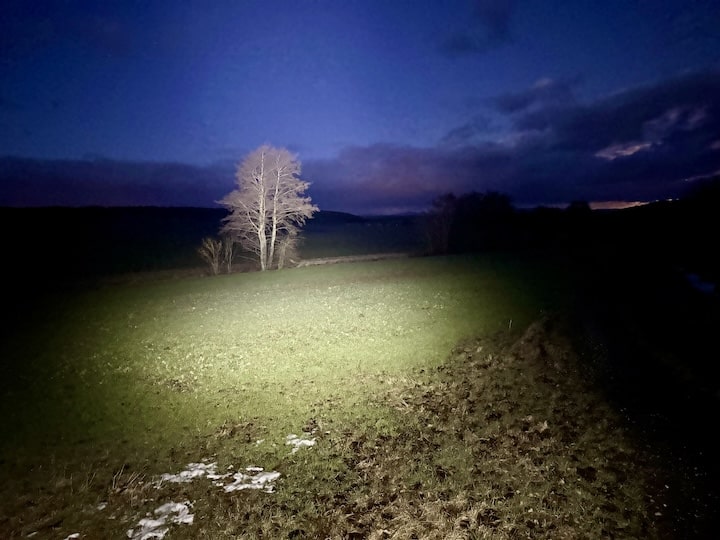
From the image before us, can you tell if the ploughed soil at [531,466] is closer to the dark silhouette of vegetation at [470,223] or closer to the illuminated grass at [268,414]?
the illuminated grass at [268,414]

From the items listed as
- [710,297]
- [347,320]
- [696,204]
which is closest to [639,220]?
[696,204]

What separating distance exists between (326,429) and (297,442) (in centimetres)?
92

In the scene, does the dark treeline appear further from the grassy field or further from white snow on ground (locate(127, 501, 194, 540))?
white snow on ground (locate(127, 501, 194, 540))

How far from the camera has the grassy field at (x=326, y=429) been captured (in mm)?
7363

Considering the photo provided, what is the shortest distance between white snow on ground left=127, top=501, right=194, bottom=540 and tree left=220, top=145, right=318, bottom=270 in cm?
3422

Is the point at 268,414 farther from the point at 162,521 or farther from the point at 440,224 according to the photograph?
the point at 440,224

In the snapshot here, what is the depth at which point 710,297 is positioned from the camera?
25938 mm

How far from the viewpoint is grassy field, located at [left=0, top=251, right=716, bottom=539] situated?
7363mm

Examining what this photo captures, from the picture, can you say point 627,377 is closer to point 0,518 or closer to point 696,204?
point 0,518

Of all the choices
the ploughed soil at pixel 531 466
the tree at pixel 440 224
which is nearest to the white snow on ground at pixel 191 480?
the ploughed soil at pixel 531 466

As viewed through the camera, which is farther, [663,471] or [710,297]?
[710,297]

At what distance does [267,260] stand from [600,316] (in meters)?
34.9

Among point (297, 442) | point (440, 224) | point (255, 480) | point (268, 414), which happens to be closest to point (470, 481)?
point (297, 442)

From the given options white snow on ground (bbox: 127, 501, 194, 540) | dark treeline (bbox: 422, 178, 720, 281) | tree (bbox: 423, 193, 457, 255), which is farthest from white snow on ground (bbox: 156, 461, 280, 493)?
tree (bbox: 423, 193, 457, 255)
